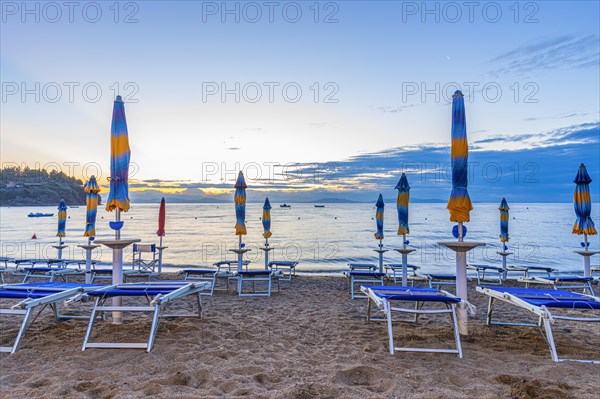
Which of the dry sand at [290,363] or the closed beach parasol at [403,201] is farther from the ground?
the closed beach parasol at [403,201]

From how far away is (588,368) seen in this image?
11.4 feet

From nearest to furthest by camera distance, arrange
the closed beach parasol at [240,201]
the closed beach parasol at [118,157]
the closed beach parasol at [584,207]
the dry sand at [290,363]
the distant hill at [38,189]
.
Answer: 1. the dry sand at [290,363]
2. the closed beach parasol at [118,157]
3. the closed beach parasol at [584,207]
4. the closed beach parasol at [240,201]
5. the distant hill at [38,189]

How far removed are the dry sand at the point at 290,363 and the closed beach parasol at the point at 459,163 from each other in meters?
1.47

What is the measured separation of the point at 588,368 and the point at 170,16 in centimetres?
1141

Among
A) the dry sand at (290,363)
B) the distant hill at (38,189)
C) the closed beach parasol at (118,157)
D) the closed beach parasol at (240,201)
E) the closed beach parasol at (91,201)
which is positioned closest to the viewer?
the dry sand at (290,363)

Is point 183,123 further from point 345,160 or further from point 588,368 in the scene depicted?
point 345,160

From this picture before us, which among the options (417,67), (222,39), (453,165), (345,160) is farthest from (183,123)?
(345,160)

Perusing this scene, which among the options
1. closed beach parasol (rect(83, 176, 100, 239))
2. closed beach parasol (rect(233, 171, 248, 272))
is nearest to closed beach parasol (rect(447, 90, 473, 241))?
closed beach parasol (rect(233, 171, 248, 272))

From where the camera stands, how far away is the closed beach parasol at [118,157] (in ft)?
16.0

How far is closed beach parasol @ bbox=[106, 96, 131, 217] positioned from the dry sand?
1.60 meters

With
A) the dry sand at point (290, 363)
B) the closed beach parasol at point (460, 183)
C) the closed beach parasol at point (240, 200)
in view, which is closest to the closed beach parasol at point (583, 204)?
the dry sand at point (290, 363)

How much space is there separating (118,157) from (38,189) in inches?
5684

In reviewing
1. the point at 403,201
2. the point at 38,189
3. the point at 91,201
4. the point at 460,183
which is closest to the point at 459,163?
the point at 460,183

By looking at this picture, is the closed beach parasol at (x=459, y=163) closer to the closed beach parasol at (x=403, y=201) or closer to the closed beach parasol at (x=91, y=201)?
the closed beach parasol at (x=403, y=201)
